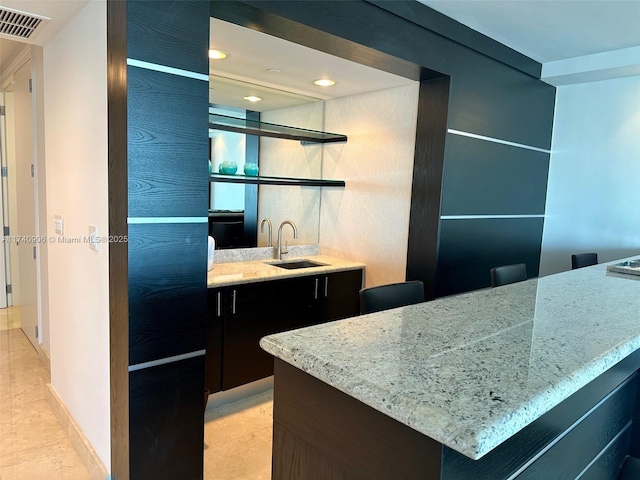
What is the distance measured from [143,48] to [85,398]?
1.71 metres

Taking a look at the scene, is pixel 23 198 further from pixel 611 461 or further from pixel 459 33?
pixel 611 461

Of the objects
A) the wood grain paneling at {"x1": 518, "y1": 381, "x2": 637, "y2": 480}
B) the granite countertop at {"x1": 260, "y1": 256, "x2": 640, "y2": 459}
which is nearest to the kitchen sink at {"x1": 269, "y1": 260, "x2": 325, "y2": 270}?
the granite countertop at {"x1": 260, "y1": 256, "x2": 640, "y2": 459}

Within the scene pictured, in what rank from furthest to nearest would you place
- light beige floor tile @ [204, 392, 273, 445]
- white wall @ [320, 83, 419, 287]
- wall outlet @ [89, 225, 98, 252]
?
white wall @ [320, 83, 419, 287] → light beige floor tile @ [204, 392, 273, 445] → wall outlet @ [89, 225, 98, 252]

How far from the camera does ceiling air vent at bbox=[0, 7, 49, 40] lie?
2015 millimetres

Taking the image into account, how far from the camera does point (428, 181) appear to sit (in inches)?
119

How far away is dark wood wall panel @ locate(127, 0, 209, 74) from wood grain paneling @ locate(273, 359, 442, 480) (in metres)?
1.20

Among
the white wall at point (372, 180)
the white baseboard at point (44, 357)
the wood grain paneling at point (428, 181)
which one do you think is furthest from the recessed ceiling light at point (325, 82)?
the white baseboard at point (44, 357)

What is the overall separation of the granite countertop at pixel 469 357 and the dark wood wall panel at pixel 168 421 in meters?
0.81

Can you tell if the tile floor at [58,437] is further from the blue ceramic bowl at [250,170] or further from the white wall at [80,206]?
the blue ceramic bowl at [250,170]

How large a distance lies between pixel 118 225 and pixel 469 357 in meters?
1.35

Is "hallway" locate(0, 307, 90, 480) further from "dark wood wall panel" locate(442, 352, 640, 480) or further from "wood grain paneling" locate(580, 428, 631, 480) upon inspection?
"wood grain paneling" locate(580, 428, 631, 480)

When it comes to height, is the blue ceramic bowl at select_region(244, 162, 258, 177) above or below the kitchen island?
above

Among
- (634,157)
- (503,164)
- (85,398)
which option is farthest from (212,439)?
(634,157)

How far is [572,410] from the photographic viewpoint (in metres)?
1.24
